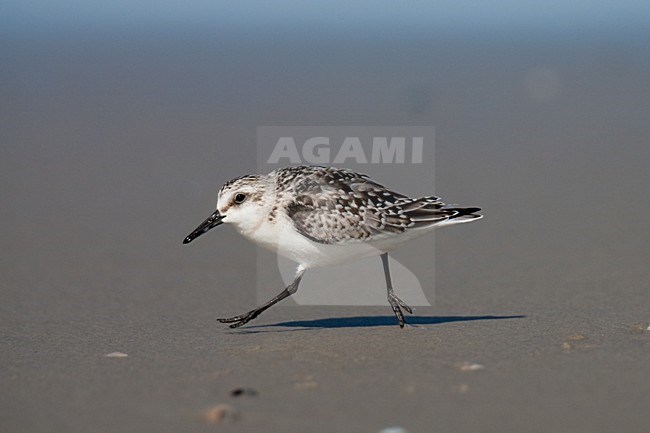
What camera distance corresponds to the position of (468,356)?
5.56 metres

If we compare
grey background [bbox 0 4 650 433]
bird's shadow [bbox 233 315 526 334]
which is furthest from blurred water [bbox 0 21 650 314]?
bird's shadow [bbox 233 315 526 334]

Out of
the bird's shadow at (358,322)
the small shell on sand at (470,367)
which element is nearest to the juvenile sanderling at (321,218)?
the bird's shadow at (358,322)

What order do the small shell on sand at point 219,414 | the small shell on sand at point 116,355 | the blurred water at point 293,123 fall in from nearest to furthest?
the small shell on sand at point 219,414
the small shell on sand at point 116,355
the blurred water at point 293,123

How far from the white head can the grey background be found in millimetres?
700

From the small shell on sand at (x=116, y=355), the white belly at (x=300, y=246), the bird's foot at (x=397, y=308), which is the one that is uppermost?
the white belly at (x=300, y=246)

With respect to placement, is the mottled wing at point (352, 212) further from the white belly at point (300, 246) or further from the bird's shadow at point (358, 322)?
the bird's shadow at point (358, 322)

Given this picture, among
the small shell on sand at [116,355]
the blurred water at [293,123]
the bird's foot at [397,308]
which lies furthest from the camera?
the blurred water at [293,123]

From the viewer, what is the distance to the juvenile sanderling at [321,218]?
6492mm

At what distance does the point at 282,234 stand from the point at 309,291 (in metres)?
1.05

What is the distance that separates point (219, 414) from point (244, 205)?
2.21 meters

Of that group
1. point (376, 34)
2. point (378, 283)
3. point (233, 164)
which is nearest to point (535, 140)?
point (233, 164)

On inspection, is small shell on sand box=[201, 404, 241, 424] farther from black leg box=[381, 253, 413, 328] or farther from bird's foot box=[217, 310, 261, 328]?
black leg box=[381, 253, 413, 328]

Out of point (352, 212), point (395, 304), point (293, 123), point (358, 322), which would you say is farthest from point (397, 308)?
point (293, 123)

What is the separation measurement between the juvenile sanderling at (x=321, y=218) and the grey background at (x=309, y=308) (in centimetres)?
51
